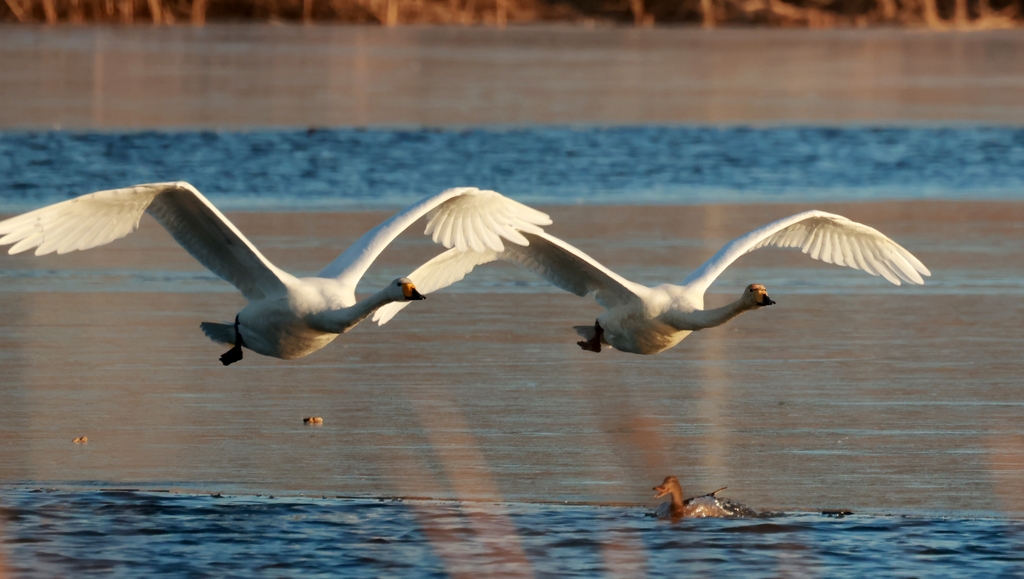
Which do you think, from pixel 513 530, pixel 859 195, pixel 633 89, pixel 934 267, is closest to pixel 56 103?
pixel 633 89

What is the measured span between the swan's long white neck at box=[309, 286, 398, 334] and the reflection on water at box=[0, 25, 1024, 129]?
17.5 m

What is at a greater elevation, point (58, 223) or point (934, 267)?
point (58, 223)

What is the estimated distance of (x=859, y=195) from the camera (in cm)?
2056

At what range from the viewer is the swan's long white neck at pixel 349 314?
948cm

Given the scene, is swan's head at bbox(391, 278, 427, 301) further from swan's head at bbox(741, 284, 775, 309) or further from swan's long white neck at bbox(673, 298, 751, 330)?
swan's head at bbox(741, 284, 775, 309)

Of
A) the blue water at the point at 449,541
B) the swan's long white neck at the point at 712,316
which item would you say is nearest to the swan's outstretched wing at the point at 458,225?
the swan's long white neck at the point at 712,316

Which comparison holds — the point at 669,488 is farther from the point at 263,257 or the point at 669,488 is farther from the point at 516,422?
the point at 263,257

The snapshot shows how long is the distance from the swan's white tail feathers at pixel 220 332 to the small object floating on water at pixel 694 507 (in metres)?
2.91

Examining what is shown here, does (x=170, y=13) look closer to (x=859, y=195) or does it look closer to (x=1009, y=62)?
(x=1009, y=62)

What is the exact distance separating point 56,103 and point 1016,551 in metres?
24.2

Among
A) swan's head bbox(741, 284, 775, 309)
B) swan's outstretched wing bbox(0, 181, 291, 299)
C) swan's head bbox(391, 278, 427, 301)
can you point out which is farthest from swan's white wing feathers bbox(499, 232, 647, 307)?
swan's outstretched wing bbox(0, 181, 291, 299)

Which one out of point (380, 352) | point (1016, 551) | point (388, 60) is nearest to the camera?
point (1016, 551)

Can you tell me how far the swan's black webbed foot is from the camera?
35.0 feet

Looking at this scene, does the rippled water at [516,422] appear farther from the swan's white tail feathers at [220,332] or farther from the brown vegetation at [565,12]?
the brown vegetation at [565,12]
